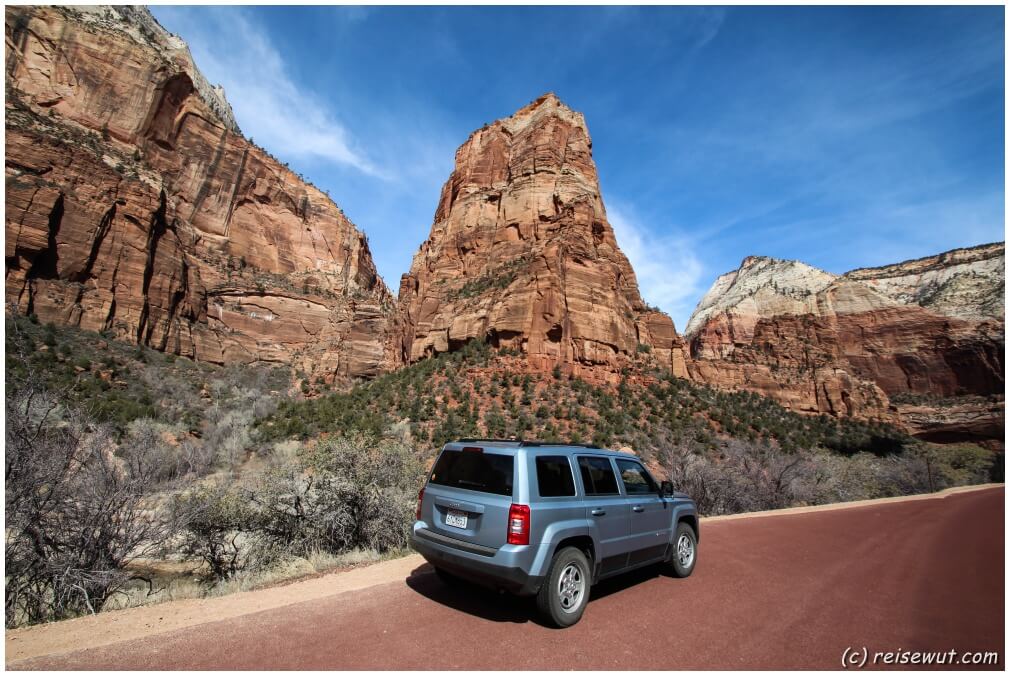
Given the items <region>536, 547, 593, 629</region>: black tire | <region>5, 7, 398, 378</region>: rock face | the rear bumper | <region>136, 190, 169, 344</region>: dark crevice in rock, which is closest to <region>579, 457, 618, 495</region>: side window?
<region>536, 547, 593, 629</region>: black tire

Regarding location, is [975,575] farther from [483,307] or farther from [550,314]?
[483,307]

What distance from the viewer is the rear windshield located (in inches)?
191

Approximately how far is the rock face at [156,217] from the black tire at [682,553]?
41.4 meters

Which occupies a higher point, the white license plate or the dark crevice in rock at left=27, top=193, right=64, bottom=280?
the dark crevice in rock at left=27, top=193, right=64, bottom=280

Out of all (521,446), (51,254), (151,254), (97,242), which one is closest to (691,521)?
(521,446)

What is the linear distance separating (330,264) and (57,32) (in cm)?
3314

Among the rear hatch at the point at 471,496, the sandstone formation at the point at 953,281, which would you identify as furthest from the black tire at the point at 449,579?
the sandstone formation at the point at 953,281

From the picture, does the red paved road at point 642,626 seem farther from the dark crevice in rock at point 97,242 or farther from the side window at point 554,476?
the dark crevice in rock at point 97,242

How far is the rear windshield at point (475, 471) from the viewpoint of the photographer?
484cm

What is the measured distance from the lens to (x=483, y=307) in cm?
3656

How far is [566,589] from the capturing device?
4734mm

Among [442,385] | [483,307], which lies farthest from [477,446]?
[483,307]

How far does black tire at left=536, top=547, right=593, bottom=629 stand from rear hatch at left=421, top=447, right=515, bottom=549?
0.64 m

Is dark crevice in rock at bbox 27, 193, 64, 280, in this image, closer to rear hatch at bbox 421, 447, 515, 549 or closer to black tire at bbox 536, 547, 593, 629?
rear hatch at bbox 421, 447, 515, 549
